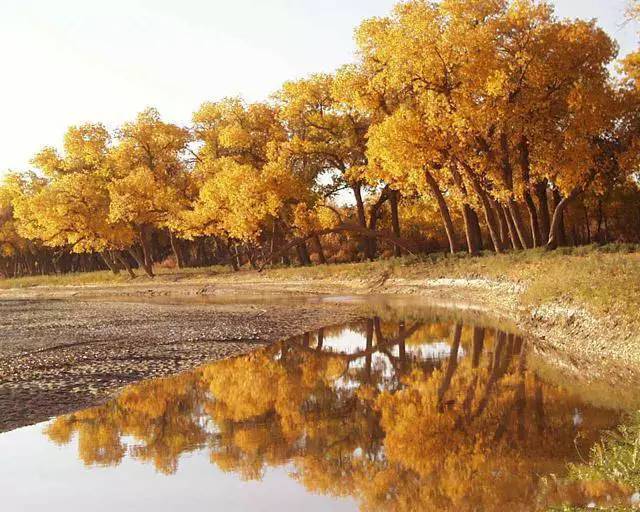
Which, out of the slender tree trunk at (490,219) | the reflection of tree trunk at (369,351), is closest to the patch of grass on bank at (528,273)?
the slender tree trunk at (490,219)

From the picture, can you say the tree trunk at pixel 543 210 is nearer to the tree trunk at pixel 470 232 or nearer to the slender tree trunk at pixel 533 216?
the slender tree trunk at pixel 533 216

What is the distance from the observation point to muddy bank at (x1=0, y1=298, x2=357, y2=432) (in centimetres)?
1224

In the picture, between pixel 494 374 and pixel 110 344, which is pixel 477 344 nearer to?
pixel 494 374

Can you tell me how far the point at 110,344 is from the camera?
18.8 metres

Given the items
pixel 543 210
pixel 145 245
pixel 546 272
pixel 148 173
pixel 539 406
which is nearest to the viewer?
pixel 539 406

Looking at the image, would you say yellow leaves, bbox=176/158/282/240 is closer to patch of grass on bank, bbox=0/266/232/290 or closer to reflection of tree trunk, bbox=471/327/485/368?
patch of grass on bank, bbox=0/266/232/290

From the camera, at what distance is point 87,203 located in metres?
56.3

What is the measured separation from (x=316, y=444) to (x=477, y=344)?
9.26m

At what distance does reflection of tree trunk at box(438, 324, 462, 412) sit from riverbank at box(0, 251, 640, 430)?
188 cm

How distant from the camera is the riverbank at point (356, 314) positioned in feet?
45.2

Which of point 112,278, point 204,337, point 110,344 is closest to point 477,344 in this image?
point 204,337

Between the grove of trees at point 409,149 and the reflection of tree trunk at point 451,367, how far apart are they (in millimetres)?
13911

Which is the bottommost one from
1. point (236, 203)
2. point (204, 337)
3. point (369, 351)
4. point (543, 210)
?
point (369, 351)

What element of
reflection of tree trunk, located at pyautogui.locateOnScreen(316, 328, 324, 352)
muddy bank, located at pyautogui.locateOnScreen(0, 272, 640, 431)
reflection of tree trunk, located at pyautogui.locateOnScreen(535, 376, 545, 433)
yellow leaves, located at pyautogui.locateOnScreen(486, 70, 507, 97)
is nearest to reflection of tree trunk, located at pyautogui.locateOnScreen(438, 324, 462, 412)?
reflection of tree trunk, located at pyautogui.locateOnScreen(535, 376, 545, 433)
